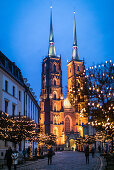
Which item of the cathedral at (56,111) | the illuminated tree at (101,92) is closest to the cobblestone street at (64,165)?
the illuminated tree at (101,92)

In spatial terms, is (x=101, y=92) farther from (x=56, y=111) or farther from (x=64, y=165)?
(x=56, y=111)

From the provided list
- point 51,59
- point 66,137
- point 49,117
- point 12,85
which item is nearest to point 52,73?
point 51,59

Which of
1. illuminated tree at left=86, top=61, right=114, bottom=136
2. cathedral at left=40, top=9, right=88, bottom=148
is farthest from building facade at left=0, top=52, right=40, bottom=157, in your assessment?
cathedral at left=40, top=9, right=88, bottom=148

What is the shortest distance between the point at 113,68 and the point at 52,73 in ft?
260

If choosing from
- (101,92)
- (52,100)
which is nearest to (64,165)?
(101,92)

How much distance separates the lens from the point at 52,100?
101125 mm

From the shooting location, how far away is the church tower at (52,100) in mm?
97688

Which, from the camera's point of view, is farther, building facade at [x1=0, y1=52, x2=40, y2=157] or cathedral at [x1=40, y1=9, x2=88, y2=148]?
cathedral at [x1=40, y1=9, x2=88, y2=148]

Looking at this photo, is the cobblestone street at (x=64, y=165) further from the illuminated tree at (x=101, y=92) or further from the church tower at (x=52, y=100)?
the church tower at (x=52, y=100)

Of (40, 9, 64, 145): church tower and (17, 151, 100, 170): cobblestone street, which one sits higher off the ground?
(40, 9, 64, 145): church tower

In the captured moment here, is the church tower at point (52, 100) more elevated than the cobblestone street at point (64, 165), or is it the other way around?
the church tower at point (52, 100)

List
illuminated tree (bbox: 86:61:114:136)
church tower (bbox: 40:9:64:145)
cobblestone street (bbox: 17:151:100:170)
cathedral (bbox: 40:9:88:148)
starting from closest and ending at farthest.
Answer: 1. cobblestone street (bbox: 17:151:100:170)
2. illuminated tree (bbox: 86:61:114:136)
3. church tower (bbox: 40:9:64:145)
4. cathedral (bbox: 40:9:88:148)

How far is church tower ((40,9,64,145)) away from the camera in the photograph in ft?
320

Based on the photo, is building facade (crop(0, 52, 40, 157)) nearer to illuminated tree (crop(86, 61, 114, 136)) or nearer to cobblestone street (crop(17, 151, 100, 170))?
cobblestone street (crop(17, 151, 100, 170))
